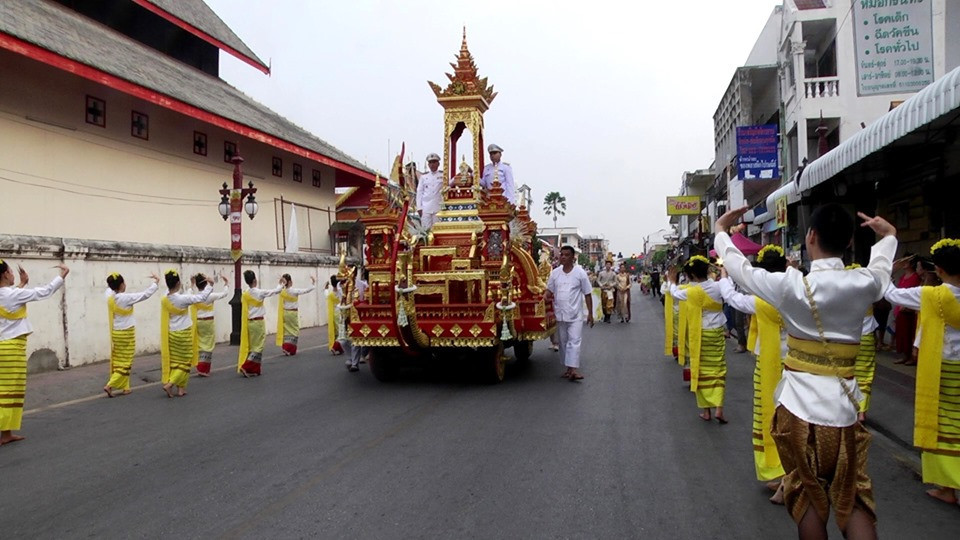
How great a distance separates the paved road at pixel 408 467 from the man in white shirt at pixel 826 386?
1112 millimetres

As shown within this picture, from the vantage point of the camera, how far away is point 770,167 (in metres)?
20.0

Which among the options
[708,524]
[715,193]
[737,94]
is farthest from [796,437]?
[715,193]

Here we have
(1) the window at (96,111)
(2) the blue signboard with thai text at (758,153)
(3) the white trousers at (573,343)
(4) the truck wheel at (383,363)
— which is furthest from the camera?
(2) the blue signboard with thai text at (758,153)

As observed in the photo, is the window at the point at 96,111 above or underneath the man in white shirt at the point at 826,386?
above

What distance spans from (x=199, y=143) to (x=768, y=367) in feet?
57.9

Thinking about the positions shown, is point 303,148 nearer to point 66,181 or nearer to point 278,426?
point 66,181

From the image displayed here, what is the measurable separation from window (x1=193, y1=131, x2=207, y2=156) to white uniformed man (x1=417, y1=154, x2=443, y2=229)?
1077 cm

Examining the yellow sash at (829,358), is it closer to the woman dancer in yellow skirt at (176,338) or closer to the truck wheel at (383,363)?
the truck wheel at (383,363)

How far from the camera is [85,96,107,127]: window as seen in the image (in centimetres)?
1491

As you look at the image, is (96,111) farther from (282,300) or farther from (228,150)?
(282,300)

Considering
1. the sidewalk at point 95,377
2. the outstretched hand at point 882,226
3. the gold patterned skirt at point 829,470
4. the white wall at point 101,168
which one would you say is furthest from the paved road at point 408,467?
the white wall at point 101,168

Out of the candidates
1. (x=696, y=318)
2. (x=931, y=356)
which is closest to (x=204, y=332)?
(x=696, y=318)

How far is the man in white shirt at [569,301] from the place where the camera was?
371 inches

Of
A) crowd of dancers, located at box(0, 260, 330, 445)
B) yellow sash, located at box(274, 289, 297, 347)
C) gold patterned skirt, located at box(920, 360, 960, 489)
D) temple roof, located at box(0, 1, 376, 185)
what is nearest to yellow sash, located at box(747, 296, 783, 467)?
gold patterned skirt, located at box(920, 360, 960, 489)
